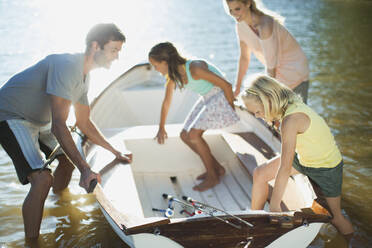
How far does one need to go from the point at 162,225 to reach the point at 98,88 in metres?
2.65

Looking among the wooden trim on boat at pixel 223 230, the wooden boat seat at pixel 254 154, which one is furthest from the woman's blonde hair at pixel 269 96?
the wooden boat seat at pixel 254 154

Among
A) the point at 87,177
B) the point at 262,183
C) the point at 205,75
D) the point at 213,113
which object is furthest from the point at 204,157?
the point at 87,177

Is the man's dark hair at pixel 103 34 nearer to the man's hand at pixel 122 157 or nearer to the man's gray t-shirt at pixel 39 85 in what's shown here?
the man's gray t-shirt at pixel 39 85

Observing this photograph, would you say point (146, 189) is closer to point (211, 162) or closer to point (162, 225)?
point (211, 162)

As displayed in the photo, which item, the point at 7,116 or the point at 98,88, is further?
the point at 98,88

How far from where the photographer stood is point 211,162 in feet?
11.2

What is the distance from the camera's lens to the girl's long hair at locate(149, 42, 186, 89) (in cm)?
308

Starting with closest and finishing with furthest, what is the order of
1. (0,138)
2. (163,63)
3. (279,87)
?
1. (279,87)
2. (0,138)
3. (163,63)

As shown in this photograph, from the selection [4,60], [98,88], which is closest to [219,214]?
[98,88]

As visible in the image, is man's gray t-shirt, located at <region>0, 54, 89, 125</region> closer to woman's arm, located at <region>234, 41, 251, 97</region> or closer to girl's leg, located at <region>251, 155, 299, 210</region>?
girl's leg, located at <region>251, 155, 299, 210</region>

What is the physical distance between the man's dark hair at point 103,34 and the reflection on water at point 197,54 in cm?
149

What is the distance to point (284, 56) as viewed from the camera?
11.5 feet

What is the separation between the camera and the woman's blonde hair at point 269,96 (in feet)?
7.48

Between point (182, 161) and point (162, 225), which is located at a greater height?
point (162, 225)
